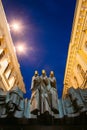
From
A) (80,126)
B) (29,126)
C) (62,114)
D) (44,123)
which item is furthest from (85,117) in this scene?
(29,126)

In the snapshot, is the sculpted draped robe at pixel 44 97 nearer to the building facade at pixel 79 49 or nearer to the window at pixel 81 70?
the building facade at pixel 79 49

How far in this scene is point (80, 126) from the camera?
7.23m

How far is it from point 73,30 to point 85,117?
16727mm

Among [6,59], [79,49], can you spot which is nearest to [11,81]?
[6,59]

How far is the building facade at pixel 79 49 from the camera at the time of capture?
20.8 metres

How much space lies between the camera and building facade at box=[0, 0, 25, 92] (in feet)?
69.5

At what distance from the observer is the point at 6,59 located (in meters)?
23.3

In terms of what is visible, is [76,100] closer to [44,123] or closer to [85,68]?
[44,123]

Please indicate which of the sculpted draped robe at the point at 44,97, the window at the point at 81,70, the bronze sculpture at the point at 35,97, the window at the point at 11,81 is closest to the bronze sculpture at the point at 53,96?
the sculpted draped robe at the point at 44,97

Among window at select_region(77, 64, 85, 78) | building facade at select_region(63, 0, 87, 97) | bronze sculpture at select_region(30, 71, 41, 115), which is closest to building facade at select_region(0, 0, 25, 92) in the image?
building facade at select_region(63, 0, 87, 97)

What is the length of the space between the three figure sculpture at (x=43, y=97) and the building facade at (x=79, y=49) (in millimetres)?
12092

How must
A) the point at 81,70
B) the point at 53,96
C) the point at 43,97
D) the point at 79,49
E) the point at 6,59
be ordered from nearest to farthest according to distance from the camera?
1. the point at 43,97
2. the point at 53,96
3. the point at 81,70
4. the point at 6,59
5. the point at 79,49

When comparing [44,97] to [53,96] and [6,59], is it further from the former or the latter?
[6,59]

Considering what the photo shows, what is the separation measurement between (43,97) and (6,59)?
54.0 feet
